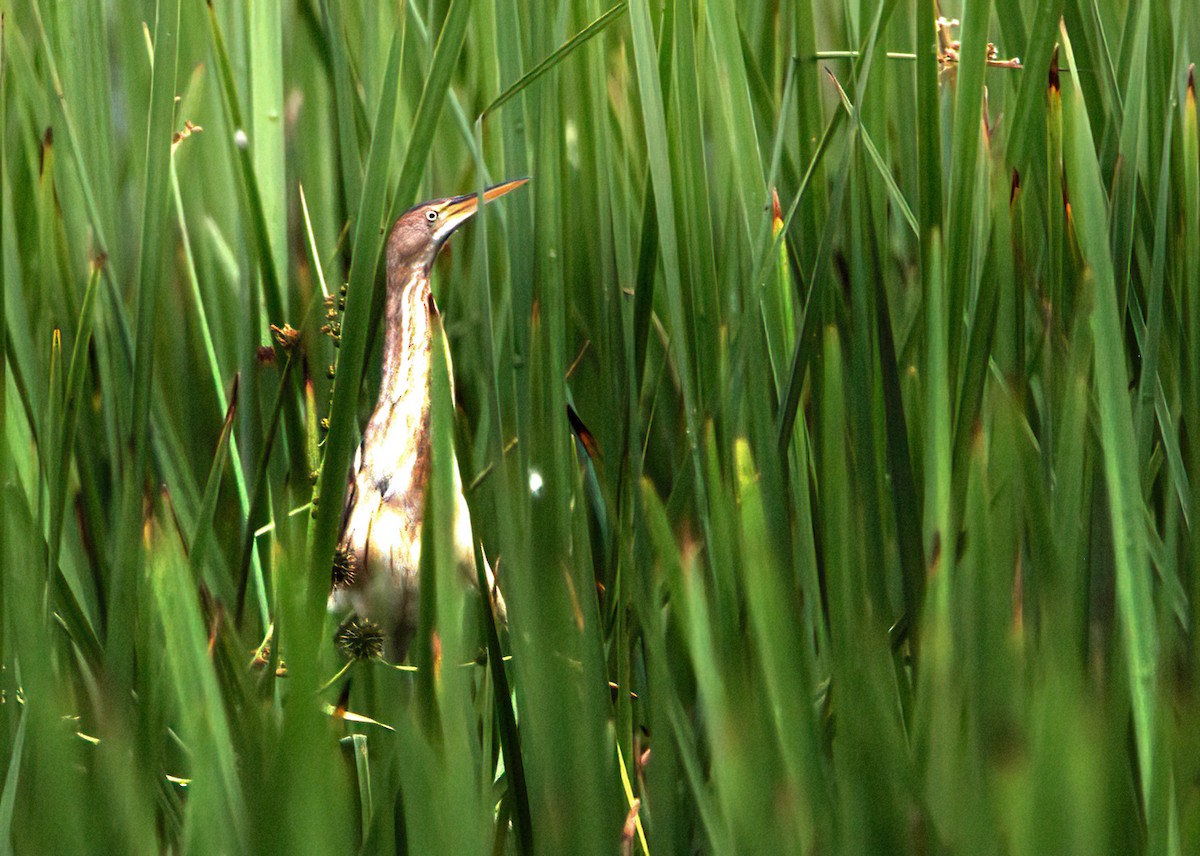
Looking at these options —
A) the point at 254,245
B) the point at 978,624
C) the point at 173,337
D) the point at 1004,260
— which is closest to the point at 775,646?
the point at 978,624

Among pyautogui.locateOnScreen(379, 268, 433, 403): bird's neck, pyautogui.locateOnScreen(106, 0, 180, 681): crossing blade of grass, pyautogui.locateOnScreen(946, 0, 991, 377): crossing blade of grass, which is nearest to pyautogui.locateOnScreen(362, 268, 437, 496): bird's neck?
pyautogui.locateOnScreen(379, 268, 433, 403): bird's neck

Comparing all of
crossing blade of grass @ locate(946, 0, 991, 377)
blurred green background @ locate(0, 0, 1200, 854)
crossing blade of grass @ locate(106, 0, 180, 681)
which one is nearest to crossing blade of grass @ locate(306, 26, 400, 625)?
blurred green background @ locate(0, 0, 1200, 854)

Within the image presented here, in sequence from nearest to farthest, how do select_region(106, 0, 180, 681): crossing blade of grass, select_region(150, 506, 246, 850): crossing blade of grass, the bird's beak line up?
select_region(150, 506, 246, 850): crossing blade of grass → select_region(106, 0, 180, 681): crossing blade of grass → the bird's beak

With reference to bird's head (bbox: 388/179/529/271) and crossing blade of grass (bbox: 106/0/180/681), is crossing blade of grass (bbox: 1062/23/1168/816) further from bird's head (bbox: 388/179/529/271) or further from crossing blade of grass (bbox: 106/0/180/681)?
bird's head (bbox: 388/179/529/271)

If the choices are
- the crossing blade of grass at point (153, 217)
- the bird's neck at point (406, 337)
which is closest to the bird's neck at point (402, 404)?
the bird's neck at point (406, 337)

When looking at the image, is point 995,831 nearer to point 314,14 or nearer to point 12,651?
point 12,651

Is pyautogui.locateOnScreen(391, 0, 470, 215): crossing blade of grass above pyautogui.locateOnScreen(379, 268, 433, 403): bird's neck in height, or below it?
above

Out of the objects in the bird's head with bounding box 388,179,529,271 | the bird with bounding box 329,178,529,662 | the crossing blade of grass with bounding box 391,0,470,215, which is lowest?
the bird with bounding box 329,178,529,662

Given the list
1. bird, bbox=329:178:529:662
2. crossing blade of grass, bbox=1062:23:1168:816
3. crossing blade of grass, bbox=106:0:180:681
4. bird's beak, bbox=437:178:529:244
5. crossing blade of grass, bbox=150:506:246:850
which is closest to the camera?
crossing blade of grass, bbox=150:506:246:850

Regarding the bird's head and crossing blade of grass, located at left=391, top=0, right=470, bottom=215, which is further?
the bird's head
